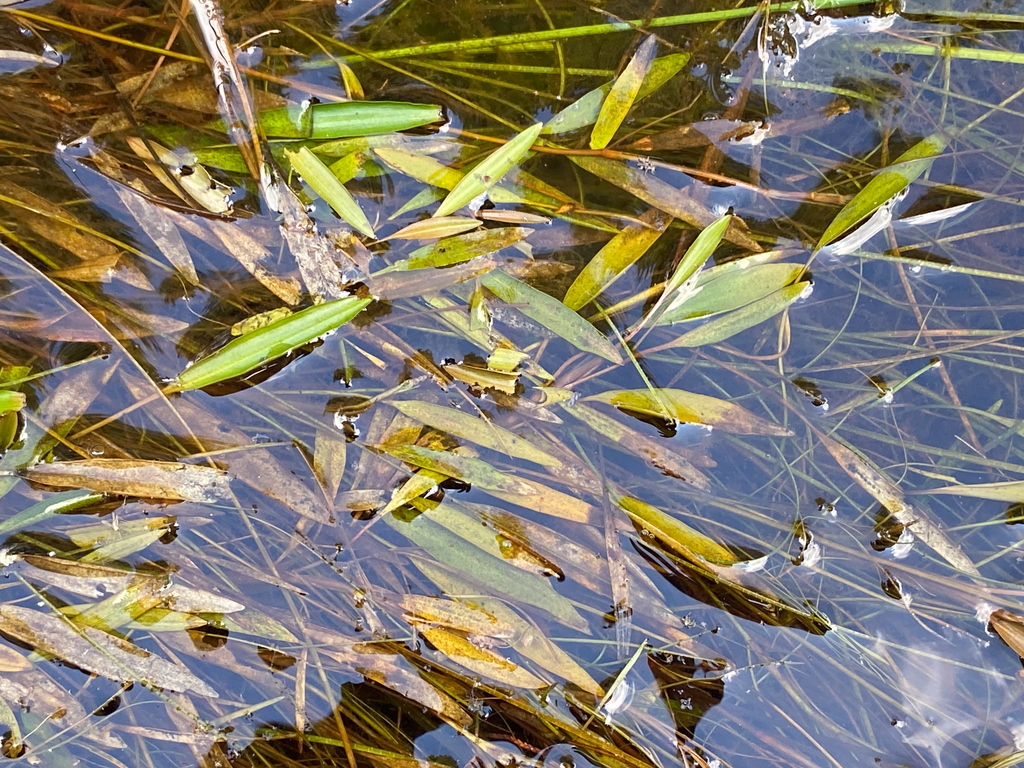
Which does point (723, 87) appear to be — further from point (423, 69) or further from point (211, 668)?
point (211, 668)

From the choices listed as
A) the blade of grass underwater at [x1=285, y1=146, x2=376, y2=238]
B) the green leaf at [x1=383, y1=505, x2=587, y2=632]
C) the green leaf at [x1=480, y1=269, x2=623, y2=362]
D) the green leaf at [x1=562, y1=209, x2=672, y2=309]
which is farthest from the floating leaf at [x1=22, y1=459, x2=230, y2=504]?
the green leaf at [x1=562, y1=209, x2=672, y2=309]

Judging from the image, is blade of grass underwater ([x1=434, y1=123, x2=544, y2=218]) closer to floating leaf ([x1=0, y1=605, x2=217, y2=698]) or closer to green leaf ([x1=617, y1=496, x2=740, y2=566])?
green leaf ([x1=617, y1=496, x2=740, y2=566])

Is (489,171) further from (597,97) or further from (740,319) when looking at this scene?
(740,319)

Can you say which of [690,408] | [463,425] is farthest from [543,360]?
[690,408]

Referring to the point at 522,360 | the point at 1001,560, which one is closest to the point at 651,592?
the point at 522,360

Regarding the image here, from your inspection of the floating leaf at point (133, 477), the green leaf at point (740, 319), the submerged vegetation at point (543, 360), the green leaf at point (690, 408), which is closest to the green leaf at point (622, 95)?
the submerged vegetation at point (543, 360)

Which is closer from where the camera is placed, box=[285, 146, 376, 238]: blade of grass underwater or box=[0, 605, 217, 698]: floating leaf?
box=[285, 146, 376, 238]: blade of grass underwater
